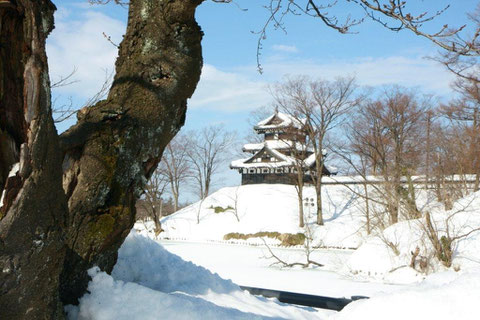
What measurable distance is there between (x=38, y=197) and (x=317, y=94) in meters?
30.2

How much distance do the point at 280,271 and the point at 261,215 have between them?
18.9m

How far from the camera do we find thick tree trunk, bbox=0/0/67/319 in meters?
2.07

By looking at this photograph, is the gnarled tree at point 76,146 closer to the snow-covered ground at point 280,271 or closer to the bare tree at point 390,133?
the snow-covered ground at point 280,271

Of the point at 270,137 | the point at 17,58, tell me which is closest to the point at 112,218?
the point at 17,58

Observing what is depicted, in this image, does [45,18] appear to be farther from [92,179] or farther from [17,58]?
[92,179]

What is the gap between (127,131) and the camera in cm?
314

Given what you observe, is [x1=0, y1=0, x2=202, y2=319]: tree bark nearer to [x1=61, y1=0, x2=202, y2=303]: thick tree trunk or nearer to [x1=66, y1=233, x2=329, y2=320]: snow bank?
[x1=61, y1=0, x2=202, y2=303]: thick tree trunk

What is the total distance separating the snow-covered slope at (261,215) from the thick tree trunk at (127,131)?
26.2 meters

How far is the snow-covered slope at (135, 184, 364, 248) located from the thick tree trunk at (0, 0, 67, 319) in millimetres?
27259

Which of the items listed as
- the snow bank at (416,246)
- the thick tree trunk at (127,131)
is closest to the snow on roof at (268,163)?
the snow bank at (416,246)

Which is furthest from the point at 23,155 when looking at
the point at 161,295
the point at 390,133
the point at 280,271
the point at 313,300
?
the point at 390,133

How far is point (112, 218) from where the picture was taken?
10.0ft

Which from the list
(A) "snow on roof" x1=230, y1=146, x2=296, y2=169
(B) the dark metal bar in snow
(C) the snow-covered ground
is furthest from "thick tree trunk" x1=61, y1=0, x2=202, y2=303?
(A) "snow on roof" x1=230, y1=146, x2=296, y2=169

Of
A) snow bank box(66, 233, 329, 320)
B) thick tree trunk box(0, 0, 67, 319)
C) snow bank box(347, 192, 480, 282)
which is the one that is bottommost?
snow bank box(347, 192, 480, 282)
